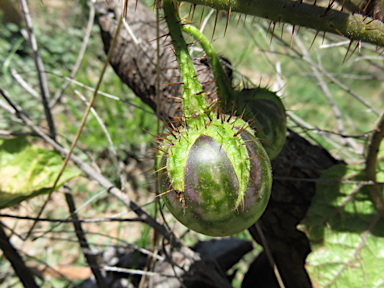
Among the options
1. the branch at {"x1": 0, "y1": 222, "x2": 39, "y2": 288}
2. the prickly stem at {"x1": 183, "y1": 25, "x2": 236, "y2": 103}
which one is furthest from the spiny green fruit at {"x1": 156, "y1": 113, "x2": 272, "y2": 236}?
the branch at {"x1": 0, "y1": 222, "x2": 39, "y2": 288}

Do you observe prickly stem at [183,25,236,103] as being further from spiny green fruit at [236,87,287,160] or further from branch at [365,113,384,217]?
branch at [365,113,384,217]

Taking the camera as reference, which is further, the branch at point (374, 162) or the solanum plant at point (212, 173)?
the branch at point (374, 162)

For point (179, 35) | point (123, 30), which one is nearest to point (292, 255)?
point (179, 35)

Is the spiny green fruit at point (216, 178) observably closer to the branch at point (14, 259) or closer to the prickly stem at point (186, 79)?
the prickly stem at point (186, 79)

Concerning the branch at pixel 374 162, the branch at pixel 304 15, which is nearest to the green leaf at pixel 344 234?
the branch at pixel 374 162

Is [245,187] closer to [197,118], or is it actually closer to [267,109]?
[197,118]

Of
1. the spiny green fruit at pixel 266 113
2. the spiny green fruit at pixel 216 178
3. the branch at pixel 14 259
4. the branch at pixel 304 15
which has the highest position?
the branch at pixel 304 15

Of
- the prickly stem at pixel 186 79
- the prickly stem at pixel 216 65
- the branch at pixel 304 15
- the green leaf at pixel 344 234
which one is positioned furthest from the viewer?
the green leaf at pixel 344 234
